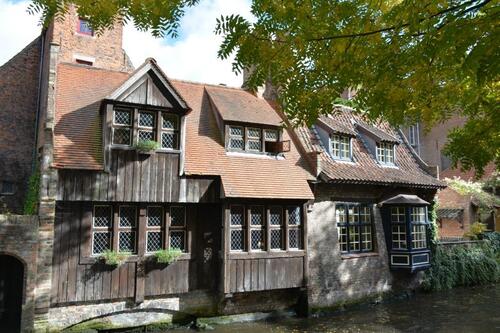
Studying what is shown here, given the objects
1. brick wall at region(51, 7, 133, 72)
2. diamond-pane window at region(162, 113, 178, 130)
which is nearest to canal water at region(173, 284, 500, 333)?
diamond-pane window at region(162, 113, 178, 130)

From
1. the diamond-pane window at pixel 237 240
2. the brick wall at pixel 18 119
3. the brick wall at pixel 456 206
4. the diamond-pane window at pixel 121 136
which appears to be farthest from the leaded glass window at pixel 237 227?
the brick wall at pixel 456 206

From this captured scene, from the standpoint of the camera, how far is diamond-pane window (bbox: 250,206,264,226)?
1355 cm

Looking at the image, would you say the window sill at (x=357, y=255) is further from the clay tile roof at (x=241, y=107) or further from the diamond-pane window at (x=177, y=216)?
the diamond-pane window at (x=177, y=216)

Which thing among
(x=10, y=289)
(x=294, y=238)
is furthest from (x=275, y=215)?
(x=10, y=289)

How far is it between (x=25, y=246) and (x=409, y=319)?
37.7 feet

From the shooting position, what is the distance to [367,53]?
3885 mm

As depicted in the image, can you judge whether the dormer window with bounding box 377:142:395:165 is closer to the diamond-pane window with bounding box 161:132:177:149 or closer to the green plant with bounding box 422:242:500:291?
the green plant with bounding box 422:242:500:291

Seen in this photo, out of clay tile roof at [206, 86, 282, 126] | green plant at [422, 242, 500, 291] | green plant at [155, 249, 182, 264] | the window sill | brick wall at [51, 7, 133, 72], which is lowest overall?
green plant at [422, 242, 500, 291]

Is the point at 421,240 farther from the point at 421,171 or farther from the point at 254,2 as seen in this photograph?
the point at 254,2

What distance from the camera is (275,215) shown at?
13930mm

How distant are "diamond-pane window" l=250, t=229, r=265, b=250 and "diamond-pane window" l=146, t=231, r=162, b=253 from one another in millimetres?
2859

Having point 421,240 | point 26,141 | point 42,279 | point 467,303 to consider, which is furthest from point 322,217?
point 26,141

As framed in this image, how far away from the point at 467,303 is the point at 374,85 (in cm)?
1450

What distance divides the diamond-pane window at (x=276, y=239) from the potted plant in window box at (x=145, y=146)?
4.71 meters
